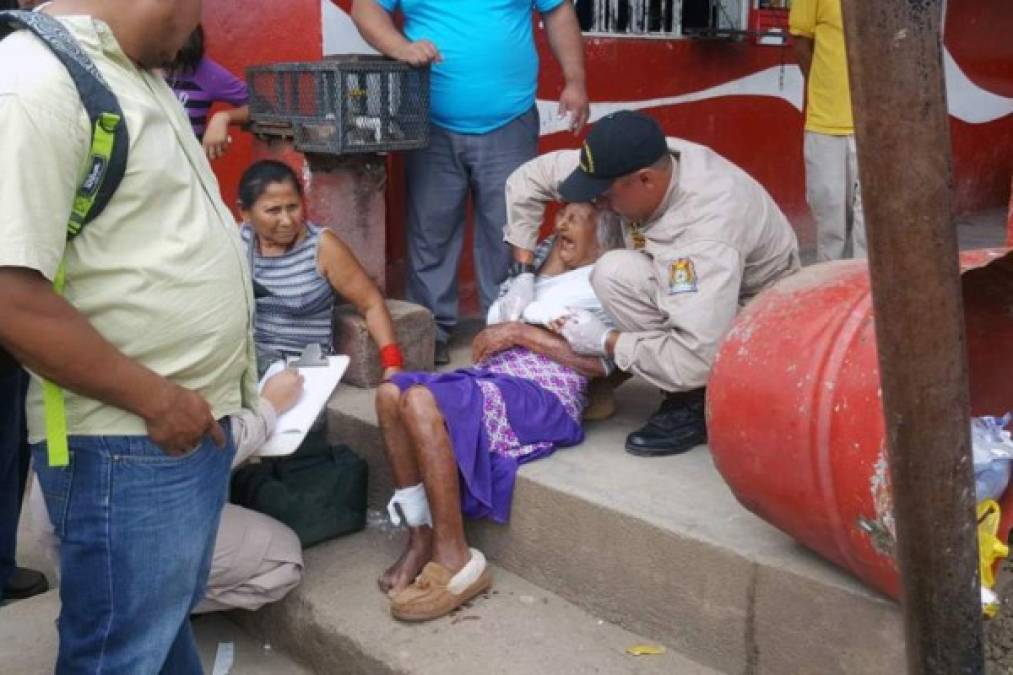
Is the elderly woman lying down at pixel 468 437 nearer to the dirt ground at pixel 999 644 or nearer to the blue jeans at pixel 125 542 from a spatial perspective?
the blue jeans at pixel 125 542

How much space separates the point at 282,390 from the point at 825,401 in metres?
1.53

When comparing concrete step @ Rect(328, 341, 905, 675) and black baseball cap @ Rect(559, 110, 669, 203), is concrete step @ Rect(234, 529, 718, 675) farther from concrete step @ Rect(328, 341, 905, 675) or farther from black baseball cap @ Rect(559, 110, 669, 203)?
black baseball cap @ Rect(559, 110, 669, 203)

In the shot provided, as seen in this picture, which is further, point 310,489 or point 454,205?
point 454,205

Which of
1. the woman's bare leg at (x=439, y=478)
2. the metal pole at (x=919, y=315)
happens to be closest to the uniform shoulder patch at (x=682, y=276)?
the woman's bare leg at (x=439, y=478)

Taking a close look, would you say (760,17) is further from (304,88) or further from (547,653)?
(547,653)

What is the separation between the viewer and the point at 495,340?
3.52 m

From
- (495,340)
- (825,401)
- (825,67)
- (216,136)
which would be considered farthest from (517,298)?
(825,67)

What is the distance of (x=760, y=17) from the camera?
6.47 m

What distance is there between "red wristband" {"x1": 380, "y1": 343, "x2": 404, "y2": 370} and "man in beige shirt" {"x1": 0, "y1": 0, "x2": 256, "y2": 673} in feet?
5.55

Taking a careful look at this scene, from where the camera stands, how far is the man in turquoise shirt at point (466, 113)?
13.7ft

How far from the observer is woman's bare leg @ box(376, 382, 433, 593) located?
320 cm

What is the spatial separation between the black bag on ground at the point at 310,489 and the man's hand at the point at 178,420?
1.52 meters

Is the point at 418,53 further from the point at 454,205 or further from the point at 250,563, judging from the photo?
the point at 250,563

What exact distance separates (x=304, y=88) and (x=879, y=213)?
10.3ft
